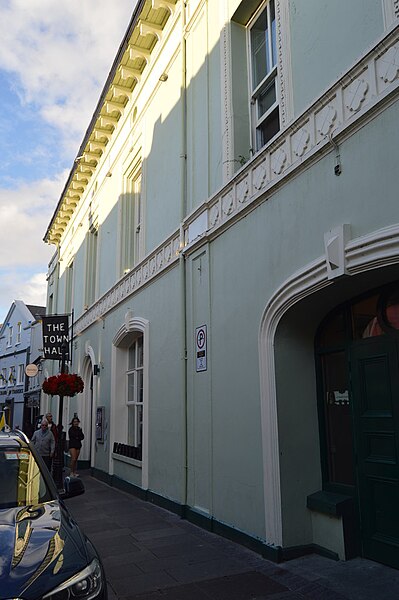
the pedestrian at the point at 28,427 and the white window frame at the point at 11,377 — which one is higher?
the white window frame at the point at 11,377

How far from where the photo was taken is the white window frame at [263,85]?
7437 mm

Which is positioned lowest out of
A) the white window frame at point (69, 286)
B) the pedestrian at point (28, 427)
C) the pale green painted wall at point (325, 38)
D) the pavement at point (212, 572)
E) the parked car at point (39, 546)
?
the pavement at point (212, 572)

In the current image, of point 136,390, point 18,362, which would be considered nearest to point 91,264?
point 136,390

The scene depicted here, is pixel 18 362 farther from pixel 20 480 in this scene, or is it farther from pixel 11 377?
pixel 20 480

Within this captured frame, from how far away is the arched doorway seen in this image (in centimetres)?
541

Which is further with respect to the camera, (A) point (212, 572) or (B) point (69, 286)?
(B) point (69, 286)

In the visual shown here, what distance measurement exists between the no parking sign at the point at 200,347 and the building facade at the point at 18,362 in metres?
23.3

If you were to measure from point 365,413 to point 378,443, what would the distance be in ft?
1.14

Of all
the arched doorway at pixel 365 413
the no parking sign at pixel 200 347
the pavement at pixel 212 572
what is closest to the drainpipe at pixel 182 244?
the no parking sign at pixel 200 347

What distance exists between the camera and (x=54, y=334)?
18.5 m

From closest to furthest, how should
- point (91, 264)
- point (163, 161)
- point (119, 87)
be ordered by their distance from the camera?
point (163, 161) < point (119, 87) < point (91, 264)

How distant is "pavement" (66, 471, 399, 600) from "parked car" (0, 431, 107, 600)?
168cm

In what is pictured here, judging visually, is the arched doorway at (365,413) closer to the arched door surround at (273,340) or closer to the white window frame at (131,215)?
the arched door surround at (273,340)

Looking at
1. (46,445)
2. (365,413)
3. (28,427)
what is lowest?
(28,427)
